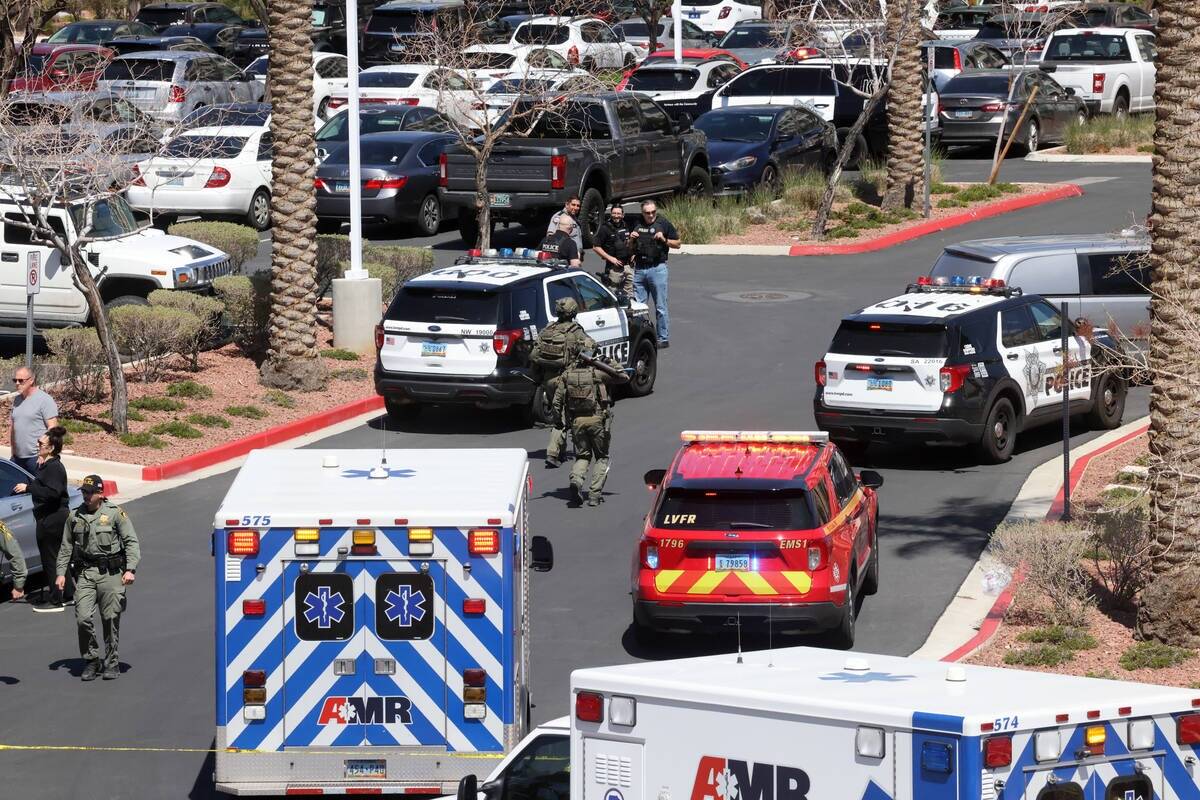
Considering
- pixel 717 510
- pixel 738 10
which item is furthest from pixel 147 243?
pixel 738 10

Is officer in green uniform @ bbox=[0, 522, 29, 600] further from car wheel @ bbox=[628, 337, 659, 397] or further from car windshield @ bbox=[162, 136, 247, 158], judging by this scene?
car windshield @ bbox=[162, 136, 247, 158]

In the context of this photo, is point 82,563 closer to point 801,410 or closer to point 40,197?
point 40,197

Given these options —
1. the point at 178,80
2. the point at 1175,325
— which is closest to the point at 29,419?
the point at 1175,325

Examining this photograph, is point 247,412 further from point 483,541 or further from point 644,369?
point 483,541

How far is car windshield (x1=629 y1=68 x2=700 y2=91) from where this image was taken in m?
40.9

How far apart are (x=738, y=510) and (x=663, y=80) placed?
28569 mm

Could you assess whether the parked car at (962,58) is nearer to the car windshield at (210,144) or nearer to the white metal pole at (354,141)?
the car windshield at (210,144)

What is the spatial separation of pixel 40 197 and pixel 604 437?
6924mm

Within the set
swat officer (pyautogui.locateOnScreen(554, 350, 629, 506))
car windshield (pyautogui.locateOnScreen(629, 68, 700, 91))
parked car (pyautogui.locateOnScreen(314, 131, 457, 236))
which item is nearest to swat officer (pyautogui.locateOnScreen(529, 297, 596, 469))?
swat officer (pyautogui.locateOnScreen(554, 350, 629, 506))

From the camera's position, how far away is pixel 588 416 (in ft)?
58.4

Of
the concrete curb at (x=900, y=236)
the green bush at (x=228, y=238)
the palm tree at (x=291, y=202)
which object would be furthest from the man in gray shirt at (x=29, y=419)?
the concrete curb at (x=900, y=236)

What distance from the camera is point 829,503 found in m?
13.9

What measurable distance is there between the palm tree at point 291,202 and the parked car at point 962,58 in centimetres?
2052

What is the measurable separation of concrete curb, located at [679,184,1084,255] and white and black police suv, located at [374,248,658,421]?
9491 millimetres
